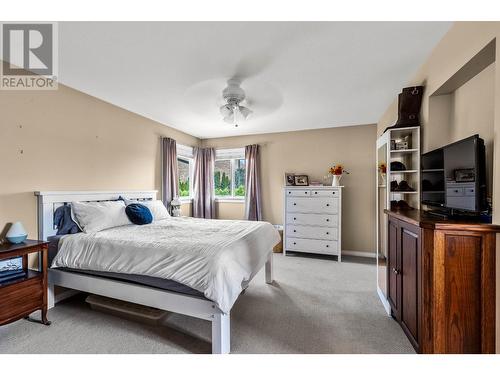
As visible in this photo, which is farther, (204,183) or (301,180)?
(204,183)

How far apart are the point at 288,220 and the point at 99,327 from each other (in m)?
3.00

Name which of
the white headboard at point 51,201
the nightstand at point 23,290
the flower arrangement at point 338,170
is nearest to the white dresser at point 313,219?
the flower arrangement at point 338,170

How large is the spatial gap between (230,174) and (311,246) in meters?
2.34

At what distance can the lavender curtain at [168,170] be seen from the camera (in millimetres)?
3896

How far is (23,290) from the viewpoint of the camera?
179 centimetres

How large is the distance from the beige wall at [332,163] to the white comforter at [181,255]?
92.3 inches

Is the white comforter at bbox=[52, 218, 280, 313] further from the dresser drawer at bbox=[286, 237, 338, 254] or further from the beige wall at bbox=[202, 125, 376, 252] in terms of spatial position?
the beige wall at bbox=[202, 125, 376, 252]

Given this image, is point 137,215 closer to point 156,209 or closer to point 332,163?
point 156,209

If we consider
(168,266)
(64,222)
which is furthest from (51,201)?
(168,266)

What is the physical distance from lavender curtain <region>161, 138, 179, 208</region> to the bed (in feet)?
5.03

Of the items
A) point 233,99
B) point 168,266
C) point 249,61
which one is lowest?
point 168,266

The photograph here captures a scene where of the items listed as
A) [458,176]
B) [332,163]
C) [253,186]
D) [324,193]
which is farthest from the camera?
[253,186]

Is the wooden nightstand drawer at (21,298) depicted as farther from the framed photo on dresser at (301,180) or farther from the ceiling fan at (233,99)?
the framed photo on dresser at (301,180)

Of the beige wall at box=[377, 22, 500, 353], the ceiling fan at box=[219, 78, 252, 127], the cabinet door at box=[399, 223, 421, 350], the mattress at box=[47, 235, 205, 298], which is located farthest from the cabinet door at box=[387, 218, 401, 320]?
the ceiling fan at box=[219, 78, 252, 127]
